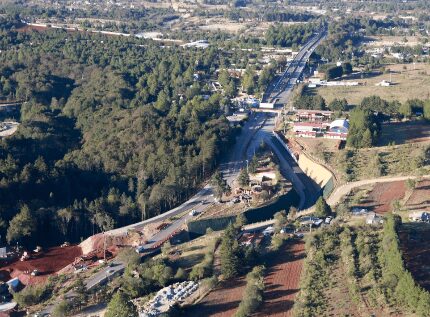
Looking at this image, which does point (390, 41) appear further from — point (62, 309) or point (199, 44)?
point (62, 309)

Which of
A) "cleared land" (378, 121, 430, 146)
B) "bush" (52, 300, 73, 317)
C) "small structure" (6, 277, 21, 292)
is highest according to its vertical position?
"cleared land" (378, 121, 430, 146)

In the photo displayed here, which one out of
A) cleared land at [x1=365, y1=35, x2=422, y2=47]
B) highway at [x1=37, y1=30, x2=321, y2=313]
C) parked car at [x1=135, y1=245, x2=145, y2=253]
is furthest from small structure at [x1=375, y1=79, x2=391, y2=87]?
parked car at [x1=135, y1=245, x2=145, y2=253]

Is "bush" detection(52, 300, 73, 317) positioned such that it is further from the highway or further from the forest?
the forest

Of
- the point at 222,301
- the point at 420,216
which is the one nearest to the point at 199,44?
the point at 420,216

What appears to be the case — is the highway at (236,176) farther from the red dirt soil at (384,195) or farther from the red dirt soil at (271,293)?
the red dirt soil at (271,293)

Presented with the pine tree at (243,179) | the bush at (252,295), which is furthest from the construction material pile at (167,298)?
the pine tree at (243,179)
